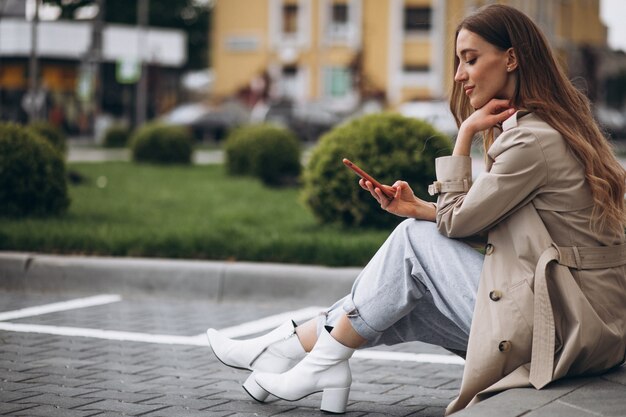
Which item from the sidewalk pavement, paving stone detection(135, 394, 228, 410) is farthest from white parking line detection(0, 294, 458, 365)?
paving stone detection(135, 394, 228, 410)

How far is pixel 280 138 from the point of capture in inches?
637

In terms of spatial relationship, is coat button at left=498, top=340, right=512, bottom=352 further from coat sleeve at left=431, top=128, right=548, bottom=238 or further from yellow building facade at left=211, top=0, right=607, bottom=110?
yellow building facade at left=211, top=0, right=607, bottom=110

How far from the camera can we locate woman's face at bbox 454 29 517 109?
146 inches

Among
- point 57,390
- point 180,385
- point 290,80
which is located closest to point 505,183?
point 180,385

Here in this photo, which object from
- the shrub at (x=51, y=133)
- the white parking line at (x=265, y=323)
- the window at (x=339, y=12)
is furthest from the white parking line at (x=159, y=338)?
the window at (x=339, y=12)

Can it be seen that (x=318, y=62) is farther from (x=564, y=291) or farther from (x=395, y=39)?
(x=564, y=291)

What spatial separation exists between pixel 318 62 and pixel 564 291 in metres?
55.7

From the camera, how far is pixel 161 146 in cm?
2120

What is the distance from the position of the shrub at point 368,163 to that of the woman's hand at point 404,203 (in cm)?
421

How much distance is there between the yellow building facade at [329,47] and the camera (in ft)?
185

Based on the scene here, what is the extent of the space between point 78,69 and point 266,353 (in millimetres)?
41796

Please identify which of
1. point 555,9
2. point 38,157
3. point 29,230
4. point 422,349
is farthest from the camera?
point 555,9

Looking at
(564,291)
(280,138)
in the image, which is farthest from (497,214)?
(280,138)

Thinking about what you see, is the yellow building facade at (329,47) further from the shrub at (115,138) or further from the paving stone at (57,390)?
the paving stone at (57,390)
